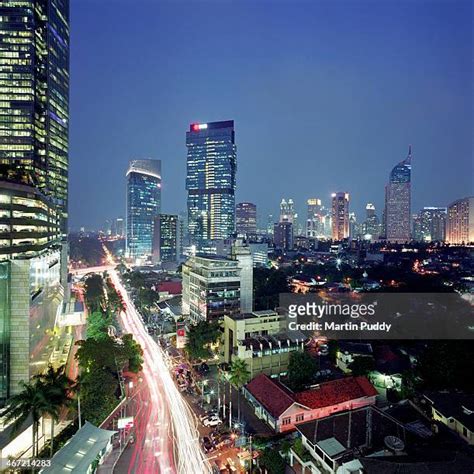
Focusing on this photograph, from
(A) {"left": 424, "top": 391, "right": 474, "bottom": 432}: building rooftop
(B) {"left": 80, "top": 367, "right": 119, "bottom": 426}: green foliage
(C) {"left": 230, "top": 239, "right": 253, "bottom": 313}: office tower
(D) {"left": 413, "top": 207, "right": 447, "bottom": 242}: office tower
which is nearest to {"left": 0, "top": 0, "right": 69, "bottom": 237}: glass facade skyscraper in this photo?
(C) {"left": 230, "top": 239, "right": 253, "bottom": 313}: office tower

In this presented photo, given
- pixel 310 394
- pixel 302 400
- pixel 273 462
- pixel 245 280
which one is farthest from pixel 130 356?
pixel 245 280

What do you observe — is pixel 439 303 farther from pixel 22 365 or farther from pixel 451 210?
pixel 451 210

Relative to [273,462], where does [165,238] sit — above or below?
above

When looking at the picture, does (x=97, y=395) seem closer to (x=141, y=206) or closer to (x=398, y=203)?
(x=141, y=206)

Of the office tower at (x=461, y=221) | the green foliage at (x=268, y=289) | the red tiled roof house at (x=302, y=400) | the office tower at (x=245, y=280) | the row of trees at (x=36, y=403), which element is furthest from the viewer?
the office tower at (x=461, y=221)

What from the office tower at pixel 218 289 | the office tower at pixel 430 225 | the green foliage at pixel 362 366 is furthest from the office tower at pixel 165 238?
the office tower at pixel 430 225

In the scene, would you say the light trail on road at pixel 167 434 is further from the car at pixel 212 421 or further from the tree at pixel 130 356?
the tree at pixel 130 356

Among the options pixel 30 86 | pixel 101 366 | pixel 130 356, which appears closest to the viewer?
pixel 101 366

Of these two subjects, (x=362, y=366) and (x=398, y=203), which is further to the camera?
(x=398, y=203)
